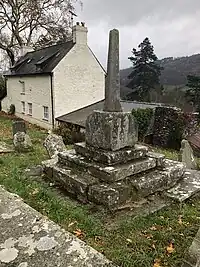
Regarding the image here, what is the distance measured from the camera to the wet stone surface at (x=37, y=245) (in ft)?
3.78

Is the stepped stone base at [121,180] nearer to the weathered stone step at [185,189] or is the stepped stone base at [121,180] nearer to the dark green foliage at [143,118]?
the weathered stone step at [185,189]

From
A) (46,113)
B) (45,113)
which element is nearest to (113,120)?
(46,113)

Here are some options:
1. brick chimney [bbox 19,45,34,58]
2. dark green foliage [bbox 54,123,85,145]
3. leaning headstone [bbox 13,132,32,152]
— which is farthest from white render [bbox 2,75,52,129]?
leaning headstone [bbox 13,132,32,152]

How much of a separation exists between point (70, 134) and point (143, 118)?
5408 millimetres

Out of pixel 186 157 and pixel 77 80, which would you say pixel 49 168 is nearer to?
pixel 186 157

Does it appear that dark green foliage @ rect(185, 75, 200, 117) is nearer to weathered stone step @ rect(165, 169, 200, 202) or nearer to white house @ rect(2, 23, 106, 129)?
white house @ rect(2, 23, 106, 129)

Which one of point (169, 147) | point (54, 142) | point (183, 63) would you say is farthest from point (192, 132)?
point (183, 63)

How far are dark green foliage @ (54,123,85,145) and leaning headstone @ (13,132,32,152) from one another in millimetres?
7237

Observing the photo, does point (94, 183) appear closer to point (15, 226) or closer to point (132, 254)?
point (132, 254)

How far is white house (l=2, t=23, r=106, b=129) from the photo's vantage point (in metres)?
21.8

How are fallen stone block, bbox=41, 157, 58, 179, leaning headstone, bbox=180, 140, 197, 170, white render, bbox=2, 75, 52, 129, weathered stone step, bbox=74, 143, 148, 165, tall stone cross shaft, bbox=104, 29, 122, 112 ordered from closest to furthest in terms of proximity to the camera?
weathered stone step, bbox=74, 143, 148, 165 < tall stone cross shaft, bbox=104, 29, 122, 112 < fallen stone block, bbox=41, 157, 58, 179 < leaning headstone, bbox=180, 140, 197, 170 < white render, bbox=2, 75, 52, 129

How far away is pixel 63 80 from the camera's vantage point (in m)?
22.0

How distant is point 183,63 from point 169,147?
57.8 metres

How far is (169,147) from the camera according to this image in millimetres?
18719
